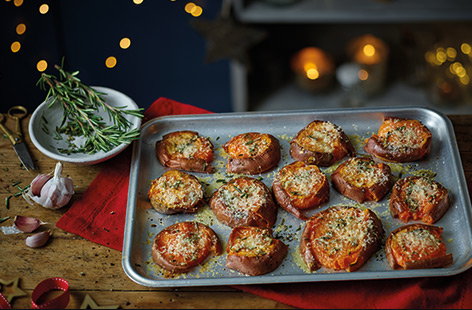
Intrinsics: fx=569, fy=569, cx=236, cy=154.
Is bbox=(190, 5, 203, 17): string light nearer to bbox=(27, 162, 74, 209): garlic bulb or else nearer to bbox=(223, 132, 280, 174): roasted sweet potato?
bbox=(223, 132, 280, 174): roasted sweet potato

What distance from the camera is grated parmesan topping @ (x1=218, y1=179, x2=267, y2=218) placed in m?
2.20

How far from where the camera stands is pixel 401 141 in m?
2.40

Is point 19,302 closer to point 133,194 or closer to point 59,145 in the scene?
point 133,194

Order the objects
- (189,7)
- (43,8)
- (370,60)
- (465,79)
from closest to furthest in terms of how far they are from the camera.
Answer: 1. (43,8)
2. (189,7)
3. (465,79)
4. (370,60)

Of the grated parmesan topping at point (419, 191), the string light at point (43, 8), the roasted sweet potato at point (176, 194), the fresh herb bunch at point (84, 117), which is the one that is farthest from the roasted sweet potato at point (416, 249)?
the string light at point (43, 8)

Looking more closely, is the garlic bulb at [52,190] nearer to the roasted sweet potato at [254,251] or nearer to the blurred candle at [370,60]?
the roasted sweet potato at [254,251]

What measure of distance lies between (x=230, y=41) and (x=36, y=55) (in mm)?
1392

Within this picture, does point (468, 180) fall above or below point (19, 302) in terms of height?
below

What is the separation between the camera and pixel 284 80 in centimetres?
475

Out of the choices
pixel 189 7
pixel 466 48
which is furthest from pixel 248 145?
pixel 466 48

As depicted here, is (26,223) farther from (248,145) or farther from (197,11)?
(197,11)

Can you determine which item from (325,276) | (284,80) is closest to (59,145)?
(325,276)

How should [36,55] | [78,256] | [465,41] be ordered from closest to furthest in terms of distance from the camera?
[78,256] < [36,55] < [465,41]

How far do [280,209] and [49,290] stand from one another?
0.93 meters
